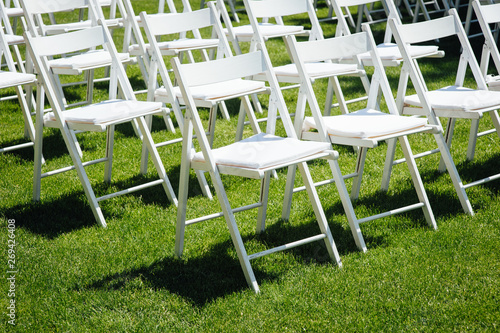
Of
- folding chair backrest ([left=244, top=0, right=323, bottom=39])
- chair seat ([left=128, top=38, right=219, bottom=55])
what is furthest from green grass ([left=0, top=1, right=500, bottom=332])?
folding chair backrest ([left=244, top=0, right=323, bottom=39])

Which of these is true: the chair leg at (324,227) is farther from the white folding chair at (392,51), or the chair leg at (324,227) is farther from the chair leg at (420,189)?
the white folding chair at (392,51)

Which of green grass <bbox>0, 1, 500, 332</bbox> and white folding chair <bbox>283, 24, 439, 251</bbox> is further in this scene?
white folding chair <bbox>283, 24, 439, 251</bbox>

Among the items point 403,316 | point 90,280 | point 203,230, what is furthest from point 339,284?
point 90,280

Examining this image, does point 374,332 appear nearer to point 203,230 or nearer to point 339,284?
point 339,284

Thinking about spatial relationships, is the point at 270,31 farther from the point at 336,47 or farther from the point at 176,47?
the point at 336,47

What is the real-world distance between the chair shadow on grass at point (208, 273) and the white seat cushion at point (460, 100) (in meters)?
1.10

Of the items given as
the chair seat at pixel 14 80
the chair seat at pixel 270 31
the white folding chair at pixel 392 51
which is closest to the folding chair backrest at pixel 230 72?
the chair seat at pixel 14 80

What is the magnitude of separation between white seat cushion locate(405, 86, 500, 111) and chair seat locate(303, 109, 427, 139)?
41 centimetres

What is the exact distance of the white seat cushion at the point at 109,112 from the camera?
386cm

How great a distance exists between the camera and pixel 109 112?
3980mm

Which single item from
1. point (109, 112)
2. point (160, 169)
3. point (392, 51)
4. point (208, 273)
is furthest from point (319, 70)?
point (208, 273)

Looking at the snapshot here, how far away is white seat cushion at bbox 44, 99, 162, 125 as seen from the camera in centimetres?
386

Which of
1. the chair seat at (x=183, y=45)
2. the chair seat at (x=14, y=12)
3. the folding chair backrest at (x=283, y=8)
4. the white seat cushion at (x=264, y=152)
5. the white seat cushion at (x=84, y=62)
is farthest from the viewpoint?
the chair seat at (x=14, y=12)

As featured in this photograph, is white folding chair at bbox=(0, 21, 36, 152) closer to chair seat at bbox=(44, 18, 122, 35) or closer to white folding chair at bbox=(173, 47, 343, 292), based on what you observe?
chair seat at bbox=(44, 18, 122, 35)
